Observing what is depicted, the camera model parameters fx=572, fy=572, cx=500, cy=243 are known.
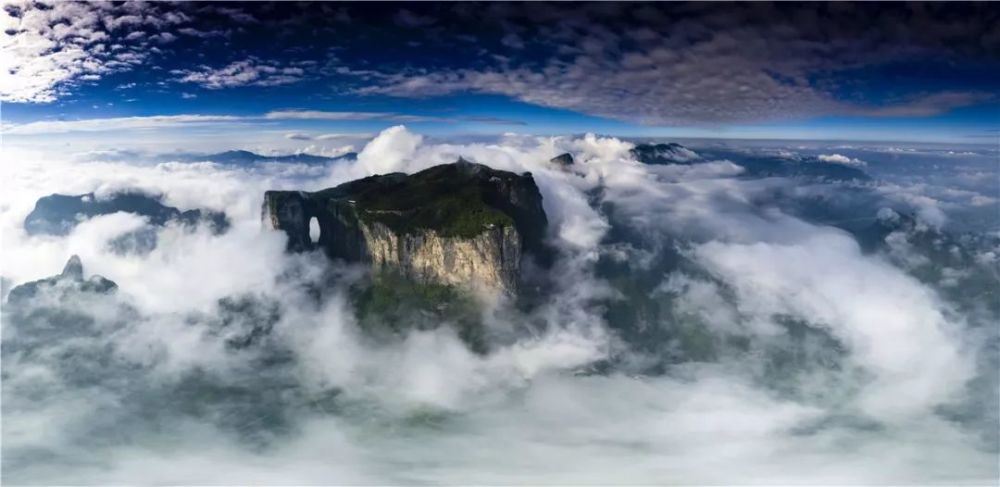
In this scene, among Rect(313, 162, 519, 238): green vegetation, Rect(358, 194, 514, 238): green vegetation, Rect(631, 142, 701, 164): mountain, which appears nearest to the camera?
Rect(358, 194, 514, 238): green vegetation

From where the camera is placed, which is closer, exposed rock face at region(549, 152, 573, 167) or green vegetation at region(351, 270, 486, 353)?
green vegetation at region(351, 270, 486, 353)

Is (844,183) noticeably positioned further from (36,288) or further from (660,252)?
(36,288)

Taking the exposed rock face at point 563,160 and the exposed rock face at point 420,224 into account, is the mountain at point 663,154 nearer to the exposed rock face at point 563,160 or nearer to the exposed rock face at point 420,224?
the exposed rock face at point 563,160

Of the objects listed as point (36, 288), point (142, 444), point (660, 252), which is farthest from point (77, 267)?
point (660, 252)

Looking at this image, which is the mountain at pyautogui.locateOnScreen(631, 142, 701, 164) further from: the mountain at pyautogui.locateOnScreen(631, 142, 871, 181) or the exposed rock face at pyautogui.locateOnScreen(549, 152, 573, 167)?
the exposed rock face at pyautogui.locateOnScreen(549, 152, 573, 167)

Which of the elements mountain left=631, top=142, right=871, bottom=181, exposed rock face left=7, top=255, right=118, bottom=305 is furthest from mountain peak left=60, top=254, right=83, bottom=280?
mountain left=631, top=142, right=871, bottom=181

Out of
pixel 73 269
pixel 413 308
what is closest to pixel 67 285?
pixel 73 269
